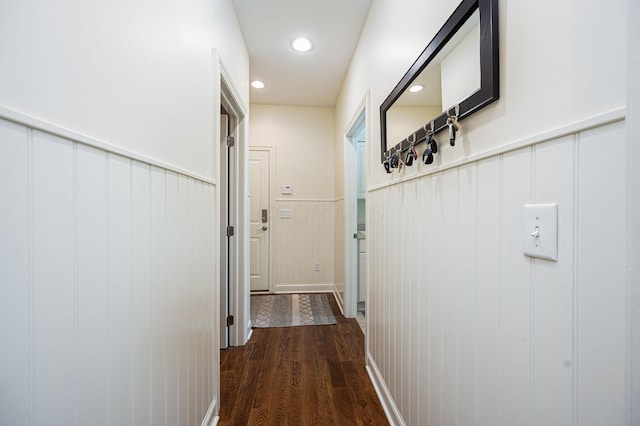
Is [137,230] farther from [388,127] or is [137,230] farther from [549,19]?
[388,127]

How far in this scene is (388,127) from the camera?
151 cm

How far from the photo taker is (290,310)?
3113 mm

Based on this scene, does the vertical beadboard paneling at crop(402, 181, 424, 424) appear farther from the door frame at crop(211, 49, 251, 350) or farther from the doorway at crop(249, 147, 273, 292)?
the doorway at crop(249, 147, 273, 292)

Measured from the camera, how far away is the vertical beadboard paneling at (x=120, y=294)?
69cm

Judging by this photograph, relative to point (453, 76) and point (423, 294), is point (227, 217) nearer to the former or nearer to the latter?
point (423, 294)

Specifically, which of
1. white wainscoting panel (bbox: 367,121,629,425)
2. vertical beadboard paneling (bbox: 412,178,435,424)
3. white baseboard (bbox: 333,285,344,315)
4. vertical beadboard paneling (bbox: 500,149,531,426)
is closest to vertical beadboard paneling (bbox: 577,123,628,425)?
white wainscoting panel (bbox: 367,121,629,425)

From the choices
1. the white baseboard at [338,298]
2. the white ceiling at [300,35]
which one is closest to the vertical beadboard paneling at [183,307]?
the white ceiling at [300,35]

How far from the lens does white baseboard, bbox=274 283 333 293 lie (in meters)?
3.71

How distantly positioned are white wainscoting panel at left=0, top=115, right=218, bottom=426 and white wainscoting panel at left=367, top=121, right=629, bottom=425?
3.22ft

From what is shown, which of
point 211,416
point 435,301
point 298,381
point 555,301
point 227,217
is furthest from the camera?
point 227,217

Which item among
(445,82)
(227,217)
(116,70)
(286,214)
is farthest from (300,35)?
(286,214)

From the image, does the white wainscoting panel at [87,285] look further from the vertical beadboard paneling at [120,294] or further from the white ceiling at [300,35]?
the white ceiling at [300,35]

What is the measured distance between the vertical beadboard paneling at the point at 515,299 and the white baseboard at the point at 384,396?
837mm

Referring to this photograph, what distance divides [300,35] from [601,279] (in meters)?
2.44
